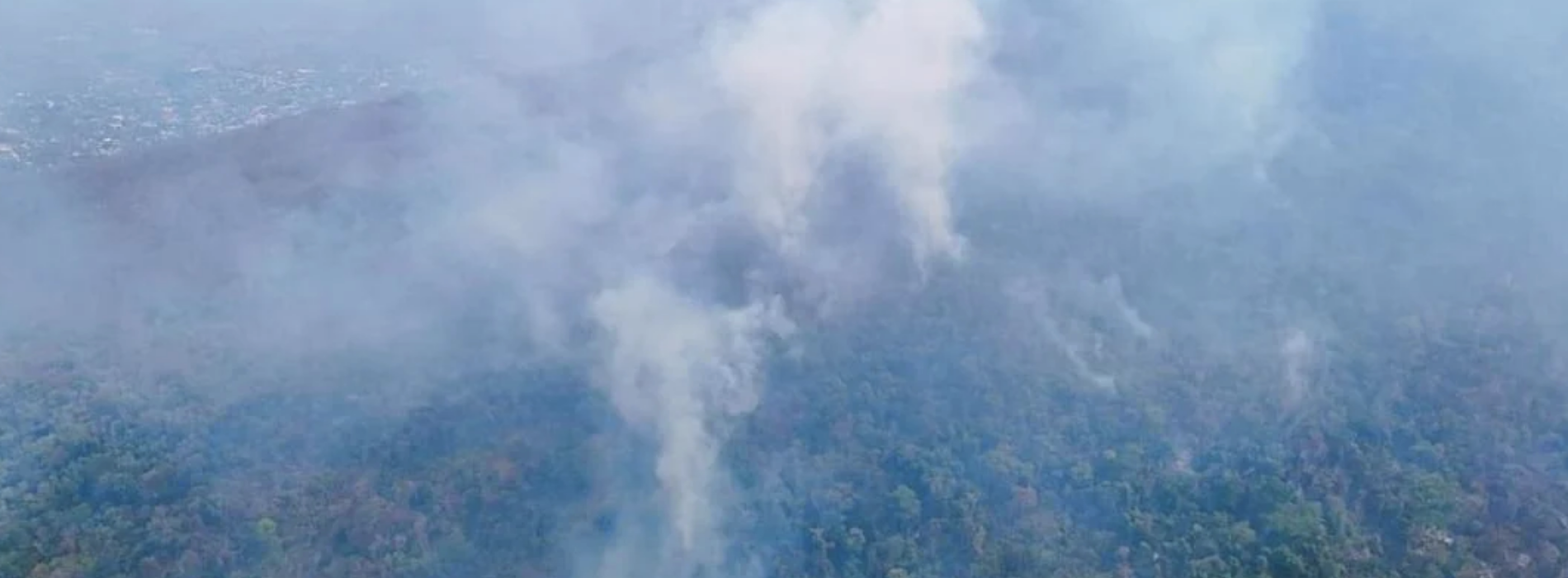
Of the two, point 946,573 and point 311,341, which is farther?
point 311,341

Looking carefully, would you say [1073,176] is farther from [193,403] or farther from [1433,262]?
[193,403]

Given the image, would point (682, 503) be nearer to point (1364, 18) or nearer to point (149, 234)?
point (149, 234)

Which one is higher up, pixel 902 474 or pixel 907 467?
pixel 907 467

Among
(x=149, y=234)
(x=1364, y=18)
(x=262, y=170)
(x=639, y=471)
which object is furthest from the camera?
(x=1364, y=18)

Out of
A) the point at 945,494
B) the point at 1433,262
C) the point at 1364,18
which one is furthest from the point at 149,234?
the point at 1364,18

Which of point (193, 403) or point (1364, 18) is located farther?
point (1364, 18)

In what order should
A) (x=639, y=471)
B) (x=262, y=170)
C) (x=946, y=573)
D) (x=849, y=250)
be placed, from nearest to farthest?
(x=946, y=573) → (x=639, y=471) → (x=849, y=250) → (x=262, y=170)

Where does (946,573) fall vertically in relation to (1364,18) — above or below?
below

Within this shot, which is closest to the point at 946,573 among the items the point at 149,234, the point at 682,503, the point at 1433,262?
the point at 682,503

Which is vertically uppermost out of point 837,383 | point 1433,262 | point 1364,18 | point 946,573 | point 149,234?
point 1364,18
